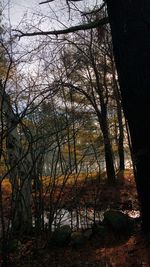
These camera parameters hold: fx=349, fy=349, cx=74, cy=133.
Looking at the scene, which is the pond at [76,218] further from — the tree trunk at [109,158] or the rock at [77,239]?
the tree trunk at [109,158]

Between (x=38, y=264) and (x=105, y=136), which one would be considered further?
(x=105, y=136)

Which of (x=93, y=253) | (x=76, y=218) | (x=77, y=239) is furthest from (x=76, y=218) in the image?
(x=93, y=253)

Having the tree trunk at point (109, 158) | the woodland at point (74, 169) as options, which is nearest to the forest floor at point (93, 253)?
the woodland at point (74, 169)

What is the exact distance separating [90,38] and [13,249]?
39.8 ft

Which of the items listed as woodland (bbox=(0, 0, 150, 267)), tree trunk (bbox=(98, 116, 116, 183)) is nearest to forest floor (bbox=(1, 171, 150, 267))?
woodland (bbox=(0, 0, 150, 267))

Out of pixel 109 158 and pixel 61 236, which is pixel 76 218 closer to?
pixel 61 236

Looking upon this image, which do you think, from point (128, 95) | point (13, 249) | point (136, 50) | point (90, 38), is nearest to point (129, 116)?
point (128, 95)

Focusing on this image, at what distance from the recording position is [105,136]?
17891 mm

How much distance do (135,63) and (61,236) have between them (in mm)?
4414

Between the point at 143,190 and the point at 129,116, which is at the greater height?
the point at 129,116

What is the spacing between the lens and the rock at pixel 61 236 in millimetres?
6746

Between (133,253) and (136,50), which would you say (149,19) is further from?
(133,253)

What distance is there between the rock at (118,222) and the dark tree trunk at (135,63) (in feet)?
11.0

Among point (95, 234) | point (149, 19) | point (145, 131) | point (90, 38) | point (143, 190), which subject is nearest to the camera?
point (149, 19)
